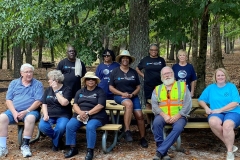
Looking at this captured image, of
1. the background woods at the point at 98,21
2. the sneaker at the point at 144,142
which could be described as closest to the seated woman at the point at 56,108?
the sneaker at the point at 144,142

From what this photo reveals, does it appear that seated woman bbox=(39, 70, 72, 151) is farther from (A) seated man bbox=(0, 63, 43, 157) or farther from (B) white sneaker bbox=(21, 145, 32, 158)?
(B) white sneaker bbox=(21, 145, 32, 158)

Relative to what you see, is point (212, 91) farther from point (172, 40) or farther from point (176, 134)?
point (172, 40)

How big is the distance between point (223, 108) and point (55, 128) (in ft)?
9.15

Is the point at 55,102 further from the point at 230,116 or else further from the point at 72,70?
the point at 230,116

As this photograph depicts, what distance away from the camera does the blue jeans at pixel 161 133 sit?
4.77 m

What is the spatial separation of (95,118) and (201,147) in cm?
196

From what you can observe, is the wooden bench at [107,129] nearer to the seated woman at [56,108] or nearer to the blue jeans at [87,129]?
the blue jeans at [87,129]

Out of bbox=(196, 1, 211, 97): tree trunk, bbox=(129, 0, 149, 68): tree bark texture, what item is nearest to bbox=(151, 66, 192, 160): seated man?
bbox=(129, 0, 149, 68): tree bark texture

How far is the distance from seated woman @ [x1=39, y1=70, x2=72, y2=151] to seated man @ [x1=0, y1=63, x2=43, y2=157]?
0.65 feet

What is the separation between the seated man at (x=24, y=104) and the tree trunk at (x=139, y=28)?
2376 mm

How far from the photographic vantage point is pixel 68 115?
550 cm

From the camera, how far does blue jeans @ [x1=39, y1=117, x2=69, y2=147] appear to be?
5262mm

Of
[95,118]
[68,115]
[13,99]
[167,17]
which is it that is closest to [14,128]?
[13,99]

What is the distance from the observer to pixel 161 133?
4.97 metres
